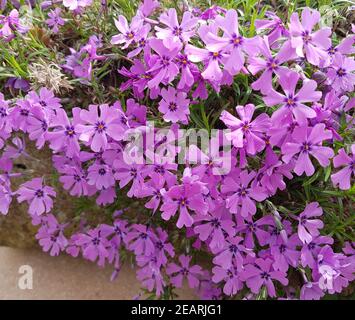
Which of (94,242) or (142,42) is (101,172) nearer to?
(94,242)

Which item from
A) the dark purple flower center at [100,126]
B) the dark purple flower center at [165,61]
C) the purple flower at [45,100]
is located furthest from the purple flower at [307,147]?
the purple flower at [45,100]

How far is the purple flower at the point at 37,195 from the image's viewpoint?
1.94 metres

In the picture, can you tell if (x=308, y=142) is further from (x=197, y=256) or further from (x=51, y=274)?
(x=51, y=274)

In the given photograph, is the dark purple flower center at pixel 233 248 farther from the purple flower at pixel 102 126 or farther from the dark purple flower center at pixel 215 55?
the dark purple flower center at pixel 215 55

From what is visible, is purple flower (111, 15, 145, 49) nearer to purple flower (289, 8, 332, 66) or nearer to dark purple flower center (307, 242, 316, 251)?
purple flower (289, 8, 332, 66)

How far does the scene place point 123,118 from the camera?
1.72 meters

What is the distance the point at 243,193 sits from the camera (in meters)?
1.67

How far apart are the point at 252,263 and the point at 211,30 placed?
0.81 metres

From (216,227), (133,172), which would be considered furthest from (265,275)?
(133,172)

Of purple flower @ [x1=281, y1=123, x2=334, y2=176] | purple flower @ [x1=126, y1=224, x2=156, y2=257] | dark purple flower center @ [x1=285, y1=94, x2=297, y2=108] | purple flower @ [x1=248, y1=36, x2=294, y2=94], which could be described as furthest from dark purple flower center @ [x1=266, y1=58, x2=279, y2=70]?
purple flower @ [x1=126, y1=224, x2=156, y2=257]

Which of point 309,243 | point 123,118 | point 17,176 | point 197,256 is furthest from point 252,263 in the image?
point 17,176

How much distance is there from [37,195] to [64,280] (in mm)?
614

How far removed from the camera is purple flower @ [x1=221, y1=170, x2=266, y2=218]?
166 cm

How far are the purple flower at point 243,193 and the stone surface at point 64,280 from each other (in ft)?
2.57
